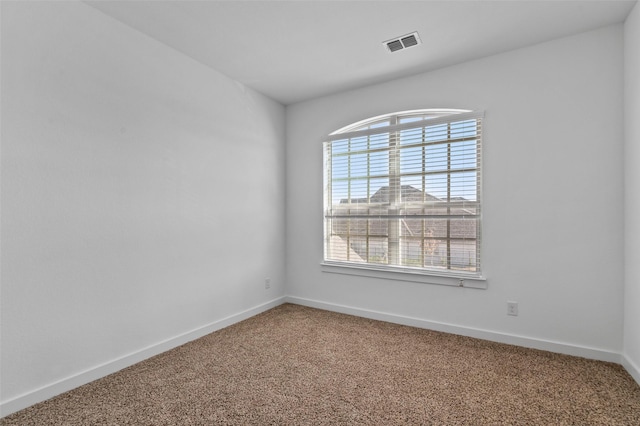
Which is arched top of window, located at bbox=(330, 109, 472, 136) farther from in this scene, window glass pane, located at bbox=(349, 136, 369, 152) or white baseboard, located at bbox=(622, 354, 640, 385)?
white baseboard, located at bbox=(622, 354, 640, 385)

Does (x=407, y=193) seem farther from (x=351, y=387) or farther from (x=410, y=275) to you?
(x=351, y=387)

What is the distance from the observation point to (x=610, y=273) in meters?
2.46

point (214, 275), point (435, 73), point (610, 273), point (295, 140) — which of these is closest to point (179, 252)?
point (214, 275)

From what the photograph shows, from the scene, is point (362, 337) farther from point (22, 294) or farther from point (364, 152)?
point (22, 294)

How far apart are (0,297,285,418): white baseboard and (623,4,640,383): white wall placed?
334cm

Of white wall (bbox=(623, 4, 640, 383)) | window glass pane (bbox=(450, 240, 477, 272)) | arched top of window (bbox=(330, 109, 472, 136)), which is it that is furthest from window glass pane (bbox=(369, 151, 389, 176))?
white wall (bbox=(623, 4, 640, 383))

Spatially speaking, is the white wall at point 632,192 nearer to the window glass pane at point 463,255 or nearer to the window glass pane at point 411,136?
the window glass pane at point 463,255

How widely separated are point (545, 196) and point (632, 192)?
0.53 meters

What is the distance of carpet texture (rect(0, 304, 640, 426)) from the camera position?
1786mm

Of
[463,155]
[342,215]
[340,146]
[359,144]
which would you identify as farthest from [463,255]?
[340,146]

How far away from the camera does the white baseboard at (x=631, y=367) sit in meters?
2.13

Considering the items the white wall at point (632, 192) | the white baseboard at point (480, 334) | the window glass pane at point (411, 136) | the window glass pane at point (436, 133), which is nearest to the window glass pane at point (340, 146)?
the window glass pane at point (411, 136)

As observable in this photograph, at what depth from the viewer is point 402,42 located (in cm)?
265

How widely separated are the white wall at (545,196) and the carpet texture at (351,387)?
283 millimetres
